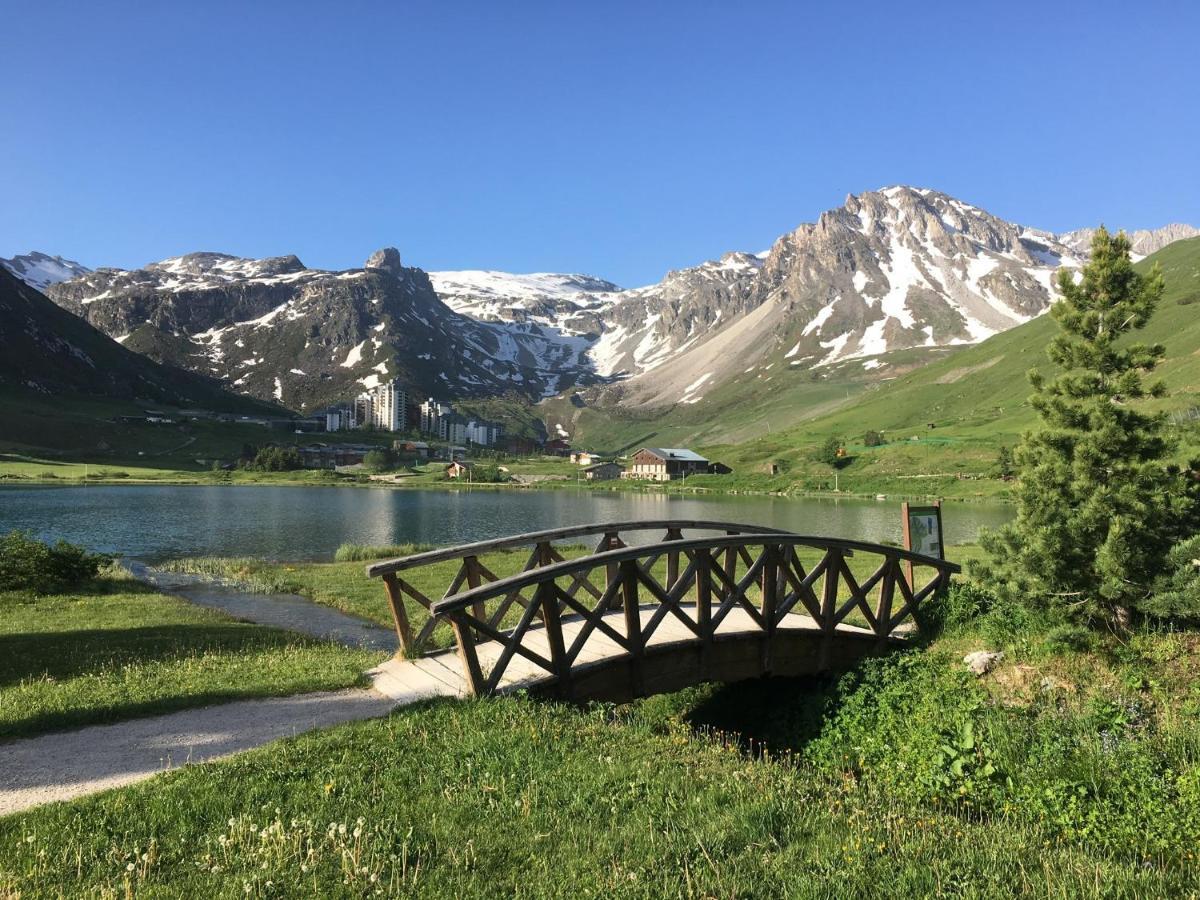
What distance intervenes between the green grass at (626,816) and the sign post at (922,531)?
8.08 meters

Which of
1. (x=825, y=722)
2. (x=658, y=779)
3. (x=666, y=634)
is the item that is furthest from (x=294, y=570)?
(x=658, y=779)

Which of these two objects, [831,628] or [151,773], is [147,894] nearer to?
[151,773]

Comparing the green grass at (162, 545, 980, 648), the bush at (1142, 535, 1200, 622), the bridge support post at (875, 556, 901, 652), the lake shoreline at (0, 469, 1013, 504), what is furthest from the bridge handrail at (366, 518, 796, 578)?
the lake shoreline at (0, 469, 1013, 504)

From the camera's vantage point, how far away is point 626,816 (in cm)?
712

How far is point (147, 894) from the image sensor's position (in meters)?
5.31

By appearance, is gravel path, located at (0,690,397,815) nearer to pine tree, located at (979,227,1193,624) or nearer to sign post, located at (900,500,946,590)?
pine tree, located at (979,227,1193,624)

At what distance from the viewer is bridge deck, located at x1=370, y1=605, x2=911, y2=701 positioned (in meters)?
11.9

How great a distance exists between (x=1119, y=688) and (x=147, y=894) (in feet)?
53.0

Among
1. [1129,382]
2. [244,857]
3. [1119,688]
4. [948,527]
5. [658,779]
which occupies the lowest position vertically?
[948,527]

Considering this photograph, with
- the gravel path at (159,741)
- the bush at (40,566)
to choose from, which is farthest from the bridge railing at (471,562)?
the bush at (40,566)

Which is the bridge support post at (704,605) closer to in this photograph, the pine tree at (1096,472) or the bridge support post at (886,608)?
the bridge support post at (886,608)

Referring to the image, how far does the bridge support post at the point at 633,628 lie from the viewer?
13133 mm

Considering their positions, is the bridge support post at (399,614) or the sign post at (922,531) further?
the sign post at (922,531)

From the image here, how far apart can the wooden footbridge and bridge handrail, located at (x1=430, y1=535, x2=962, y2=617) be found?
0.10ft
